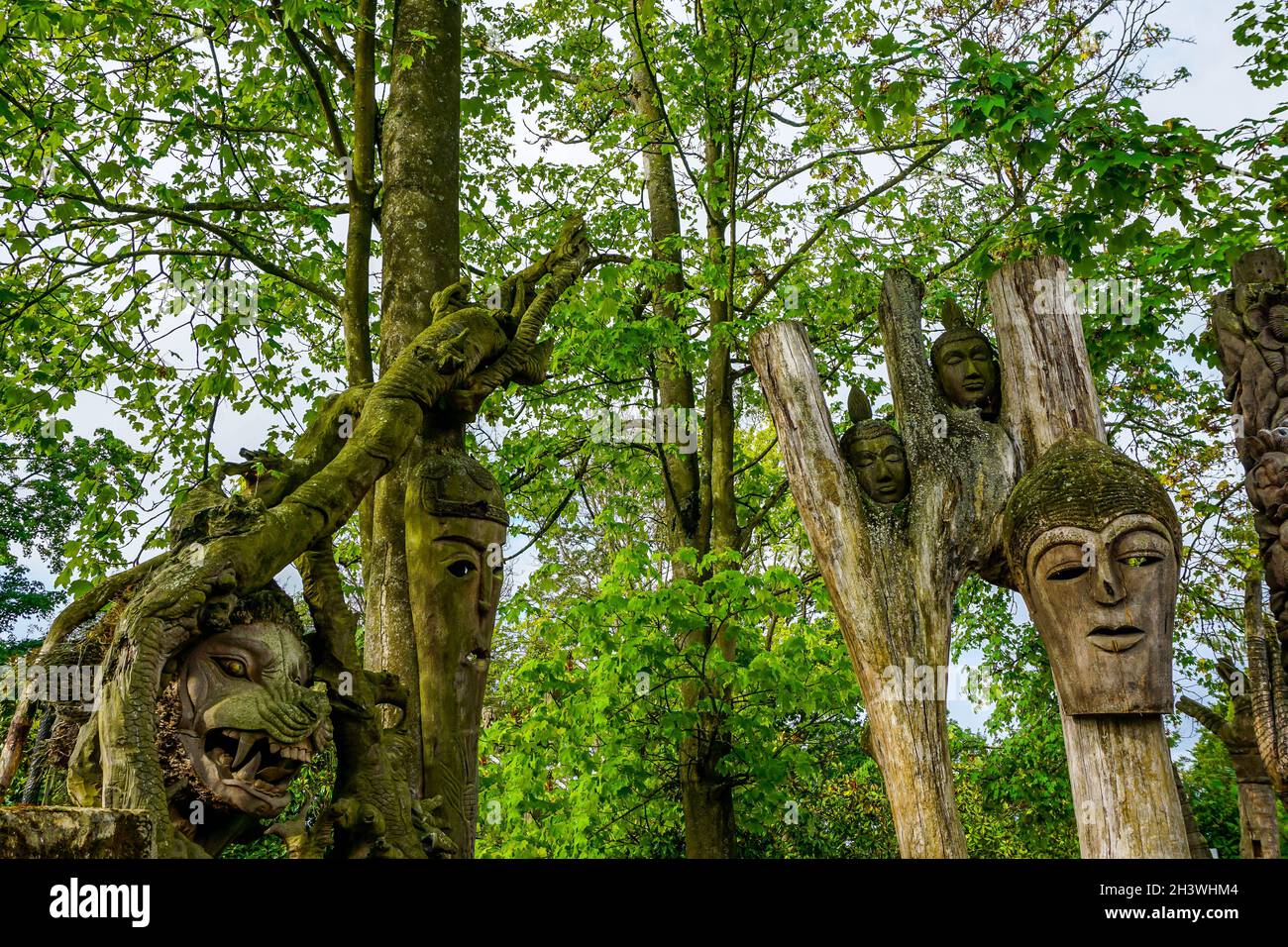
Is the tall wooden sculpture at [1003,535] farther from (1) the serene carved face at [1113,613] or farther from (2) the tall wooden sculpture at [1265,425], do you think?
(2) the tall wooden sculpture at [1265,425]

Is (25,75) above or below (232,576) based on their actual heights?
above

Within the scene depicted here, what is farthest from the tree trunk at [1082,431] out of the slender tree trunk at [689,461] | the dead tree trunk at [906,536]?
the slender tree trunk at [689,461]

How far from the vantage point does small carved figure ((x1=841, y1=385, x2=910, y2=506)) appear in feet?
21.3

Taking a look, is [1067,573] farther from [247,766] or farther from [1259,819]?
[1259,819]

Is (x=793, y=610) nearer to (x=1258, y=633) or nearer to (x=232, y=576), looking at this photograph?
(x=1258, y=633)

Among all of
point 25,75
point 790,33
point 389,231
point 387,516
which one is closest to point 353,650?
point 387,516

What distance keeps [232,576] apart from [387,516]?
216 cm

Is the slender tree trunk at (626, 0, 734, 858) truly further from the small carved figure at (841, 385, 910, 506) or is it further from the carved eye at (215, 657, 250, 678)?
the carved eye at (215, 657, 250, 678)

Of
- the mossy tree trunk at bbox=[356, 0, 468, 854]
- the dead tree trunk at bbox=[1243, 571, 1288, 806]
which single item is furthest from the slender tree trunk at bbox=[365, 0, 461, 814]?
the dead tree trunk at bbox=[1243, 571, 1288, 806]

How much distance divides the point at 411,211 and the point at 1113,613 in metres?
4.52

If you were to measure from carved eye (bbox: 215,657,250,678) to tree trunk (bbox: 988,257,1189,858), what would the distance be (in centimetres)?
410

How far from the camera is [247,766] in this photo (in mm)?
3615

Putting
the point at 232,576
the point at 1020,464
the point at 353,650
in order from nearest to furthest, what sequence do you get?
the point at 232,576 → the point at 353,650 → the point at 1020,464

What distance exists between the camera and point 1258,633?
7.52 metres
